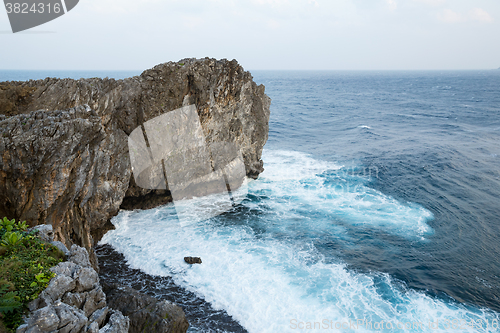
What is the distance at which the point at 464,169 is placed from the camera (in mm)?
39625

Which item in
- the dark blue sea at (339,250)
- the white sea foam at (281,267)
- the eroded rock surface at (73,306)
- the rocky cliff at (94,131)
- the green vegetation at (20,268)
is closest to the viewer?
the green vegetation at (20,268)

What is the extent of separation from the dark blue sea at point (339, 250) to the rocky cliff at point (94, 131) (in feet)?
12.2

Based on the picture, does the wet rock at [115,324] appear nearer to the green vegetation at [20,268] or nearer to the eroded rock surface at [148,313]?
the green vegetation at [20,268]

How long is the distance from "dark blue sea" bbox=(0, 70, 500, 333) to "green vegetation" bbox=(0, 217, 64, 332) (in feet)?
27.9

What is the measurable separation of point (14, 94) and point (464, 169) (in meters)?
47.7

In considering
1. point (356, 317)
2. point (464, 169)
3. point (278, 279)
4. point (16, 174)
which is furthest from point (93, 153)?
point (464, 169)

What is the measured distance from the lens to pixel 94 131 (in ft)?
56.2

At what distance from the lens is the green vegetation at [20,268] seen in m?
9.38

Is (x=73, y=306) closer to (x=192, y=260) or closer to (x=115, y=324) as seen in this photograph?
(x=115, y=324)

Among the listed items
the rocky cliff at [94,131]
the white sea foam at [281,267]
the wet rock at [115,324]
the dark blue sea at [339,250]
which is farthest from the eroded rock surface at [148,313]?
the rocky cliff at [94,131]

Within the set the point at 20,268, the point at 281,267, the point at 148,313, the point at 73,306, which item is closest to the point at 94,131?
the point at 20,268

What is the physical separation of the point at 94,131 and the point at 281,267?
14.8 metres

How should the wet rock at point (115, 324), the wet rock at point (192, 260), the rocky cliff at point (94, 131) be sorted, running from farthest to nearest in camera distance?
the wet rock at point (192, 260)
the rocky cliff at point (94, 131)
the wet rock at point (115, 324)

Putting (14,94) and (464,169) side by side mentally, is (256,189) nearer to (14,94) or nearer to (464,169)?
(14,94)
